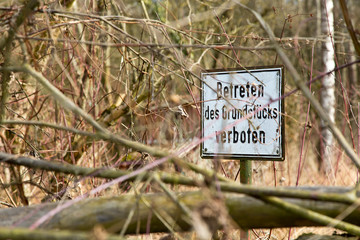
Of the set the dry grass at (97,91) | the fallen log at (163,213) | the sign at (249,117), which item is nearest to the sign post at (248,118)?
the sign at (249,117)

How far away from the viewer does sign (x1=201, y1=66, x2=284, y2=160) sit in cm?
275

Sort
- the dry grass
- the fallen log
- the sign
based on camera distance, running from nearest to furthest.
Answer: the fallen log
the dry grass
the sign

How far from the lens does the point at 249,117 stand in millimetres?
2785

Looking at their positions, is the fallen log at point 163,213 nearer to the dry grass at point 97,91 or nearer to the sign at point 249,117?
the dry grass at point 97,91

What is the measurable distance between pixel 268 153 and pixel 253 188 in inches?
43.6

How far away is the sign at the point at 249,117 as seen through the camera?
9.02 feet

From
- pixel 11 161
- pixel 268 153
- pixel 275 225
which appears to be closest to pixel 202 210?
pixel 275 225

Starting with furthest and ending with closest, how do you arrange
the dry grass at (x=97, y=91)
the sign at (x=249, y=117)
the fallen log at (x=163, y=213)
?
the sign at (x=249, y=117) → the dry grass at (x=97, y=91) → the fallen log at (x=163, y=213)

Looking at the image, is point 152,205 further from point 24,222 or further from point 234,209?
point 24,222

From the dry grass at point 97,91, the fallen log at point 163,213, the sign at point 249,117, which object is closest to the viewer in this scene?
the fallen log at point 163,213

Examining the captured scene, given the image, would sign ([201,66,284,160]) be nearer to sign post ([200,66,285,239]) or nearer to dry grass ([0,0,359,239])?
sign post ([200,66,285,239])

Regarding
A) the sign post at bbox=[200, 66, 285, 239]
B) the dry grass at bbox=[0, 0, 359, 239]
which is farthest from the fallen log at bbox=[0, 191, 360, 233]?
the sign post at bbox=[200, 66, 285, 239]

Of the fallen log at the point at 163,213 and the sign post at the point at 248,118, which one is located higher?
the sign post at the point at 248,118

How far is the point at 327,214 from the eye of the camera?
1.84 metres
